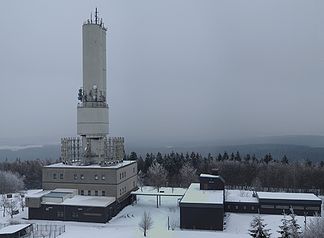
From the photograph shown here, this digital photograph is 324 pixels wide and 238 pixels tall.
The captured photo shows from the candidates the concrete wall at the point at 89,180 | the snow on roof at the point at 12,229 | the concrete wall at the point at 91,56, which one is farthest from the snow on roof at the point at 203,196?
the concrete wall at the point at 91,56

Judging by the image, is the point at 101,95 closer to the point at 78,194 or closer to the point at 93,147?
the point at 93,147

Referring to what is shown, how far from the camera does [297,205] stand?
1479 inches

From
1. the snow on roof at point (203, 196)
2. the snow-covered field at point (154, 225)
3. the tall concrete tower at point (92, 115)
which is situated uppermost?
the tall concrete tower at point (92, 115)

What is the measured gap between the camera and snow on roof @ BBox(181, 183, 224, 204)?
113 feet

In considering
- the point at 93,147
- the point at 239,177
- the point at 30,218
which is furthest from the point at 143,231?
the point at 239,177

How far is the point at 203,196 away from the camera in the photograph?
3716 cm

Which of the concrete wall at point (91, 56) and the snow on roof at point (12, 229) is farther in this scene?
the concrete wall at point (91, 56)

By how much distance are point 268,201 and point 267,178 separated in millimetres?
21081

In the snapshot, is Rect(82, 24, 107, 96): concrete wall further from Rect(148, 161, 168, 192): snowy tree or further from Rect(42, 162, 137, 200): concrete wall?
Rect(148, 161, 168, 192): snowy tree

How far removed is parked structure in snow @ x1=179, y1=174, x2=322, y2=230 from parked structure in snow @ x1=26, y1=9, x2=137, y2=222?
26.1ft

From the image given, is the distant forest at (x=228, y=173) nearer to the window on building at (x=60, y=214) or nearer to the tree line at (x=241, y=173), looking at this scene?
the tree line at (x=241, y=173)

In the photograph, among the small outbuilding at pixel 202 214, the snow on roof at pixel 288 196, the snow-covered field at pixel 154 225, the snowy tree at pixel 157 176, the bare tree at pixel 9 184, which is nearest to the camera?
the snow-covered field at pixel 154 225

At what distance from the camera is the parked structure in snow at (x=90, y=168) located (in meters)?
35.8

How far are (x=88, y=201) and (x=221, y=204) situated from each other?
13.6 meters
